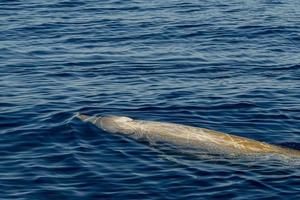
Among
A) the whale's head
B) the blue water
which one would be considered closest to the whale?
the whale's head

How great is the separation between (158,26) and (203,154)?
17.4m

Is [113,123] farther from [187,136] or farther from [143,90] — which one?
[143,90]

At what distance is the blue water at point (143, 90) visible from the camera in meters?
16.7

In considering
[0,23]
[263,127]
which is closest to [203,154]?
[263,127]

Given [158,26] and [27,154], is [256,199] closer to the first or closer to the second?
[27,154]

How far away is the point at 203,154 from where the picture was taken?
734 inches

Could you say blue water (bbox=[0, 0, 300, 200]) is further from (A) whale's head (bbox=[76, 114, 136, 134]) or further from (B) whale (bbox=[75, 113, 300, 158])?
(B) whale (bbox=[75, 113, 300, 158])

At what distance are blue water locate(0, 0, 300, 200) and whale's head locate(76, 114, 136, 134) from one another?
31cm

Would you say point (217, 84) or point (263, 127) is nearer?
point (263, 127)

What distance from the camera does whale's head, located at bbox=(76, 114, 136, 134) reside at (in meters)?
20.5

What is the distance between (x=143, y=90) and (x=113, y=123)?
4.27 meters

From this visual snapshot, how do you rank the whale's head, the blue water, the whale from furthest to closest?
the whale's head → the whale → the blue water

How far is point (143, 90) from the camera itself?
Result: 2506 cm

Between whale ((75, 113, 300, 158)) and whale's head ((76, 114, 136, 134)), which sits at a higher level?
whale's head ((76, 114, 136, 134))
